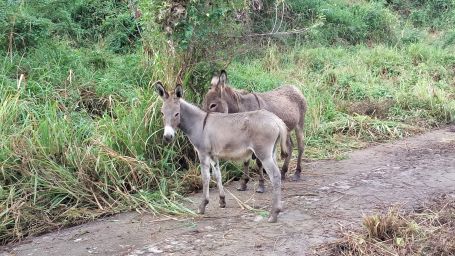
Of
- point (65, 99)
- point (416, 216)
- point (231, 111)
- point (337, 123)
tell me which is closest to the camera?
point (416, 216)

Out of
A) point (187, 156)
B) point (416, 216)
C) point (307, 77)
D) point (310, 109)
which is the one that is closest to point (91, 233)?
point (187, 156)

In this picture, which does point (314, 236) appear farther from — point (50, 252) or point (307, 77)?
point (307, 77)

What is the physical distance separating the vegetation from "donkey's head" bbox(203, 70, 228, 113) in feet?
2.35

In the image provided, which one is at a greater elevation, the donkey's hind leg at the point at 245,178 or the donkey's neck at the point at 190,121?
the donkey's neck at the point at 190,121

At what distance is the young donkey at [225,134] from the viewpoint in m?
5.72

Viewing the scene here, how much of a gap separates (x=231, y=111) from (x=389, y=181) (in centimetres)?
214

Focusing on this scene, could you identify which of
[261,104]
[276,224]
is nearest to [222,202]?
[276,224]

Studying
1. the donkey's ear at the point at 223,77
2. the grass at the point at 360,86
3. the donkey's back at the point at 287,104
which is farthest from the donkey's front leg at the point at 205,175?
the grass at the point at 360,86

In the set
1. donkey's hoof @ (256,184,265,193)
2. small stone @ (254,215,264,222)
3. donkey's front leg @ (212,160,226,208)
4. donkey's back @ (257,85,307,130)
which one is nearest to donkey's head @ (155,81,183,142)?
donkey's front leg @ (212,160,226,208)

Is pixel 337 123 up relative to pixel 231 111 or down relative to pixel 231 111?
down

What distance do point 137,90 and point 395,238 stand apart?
403 centimetres

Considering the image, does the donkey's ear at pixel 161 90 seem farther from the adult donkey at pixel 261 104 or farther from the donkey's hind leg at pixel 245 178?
the donkey's hind leg at pixel 245 178

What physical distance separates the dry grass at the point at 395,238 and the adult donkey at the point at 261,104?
1848mm

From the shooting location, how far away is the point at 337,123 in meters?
9.73
